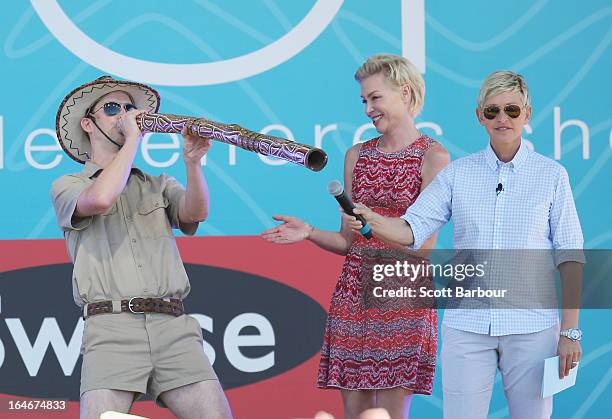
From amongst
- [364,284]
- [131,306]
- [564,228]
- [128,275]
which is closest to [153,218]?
[128,275]

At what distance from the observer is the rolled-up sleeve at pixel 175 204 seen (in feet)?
12.8

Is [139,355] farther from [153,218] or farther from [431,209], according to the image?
[431,209]

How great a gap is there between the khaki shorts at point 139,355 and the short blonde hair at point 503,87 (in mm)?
1315

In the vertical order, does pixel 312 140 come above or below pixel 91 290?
above

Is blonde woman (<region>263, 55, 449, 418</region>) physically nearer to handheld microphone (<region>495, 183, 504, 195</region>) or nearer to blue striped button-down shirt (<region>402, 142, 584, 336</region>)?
blue striped button-down shirt (<region>402, 142, 584, 336</region>)

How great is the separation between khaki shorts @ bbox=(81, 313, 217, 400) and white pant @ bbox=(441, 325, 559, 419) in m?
0.83

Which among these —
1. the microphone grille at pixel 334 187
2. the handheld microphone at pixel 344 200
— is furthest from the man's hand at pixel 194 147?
the microphone grille at pixel 334 187

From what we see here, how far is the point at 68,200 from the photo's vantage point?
3707 mm

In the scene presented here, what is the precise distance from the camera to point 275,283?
202 inches

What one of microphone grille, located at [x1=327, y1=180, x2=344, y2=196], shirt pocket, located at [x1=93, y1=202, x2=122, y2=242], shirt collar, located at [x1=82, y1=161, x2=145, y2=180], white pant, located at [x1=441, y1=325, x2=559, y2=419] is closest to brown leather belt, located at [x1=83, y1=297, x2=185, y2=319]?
shirt pocket, located at [x1=93, y1=202, x2=122, y2=242]

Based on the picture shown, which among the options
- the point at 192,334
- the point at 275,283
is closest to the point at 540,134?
the point at 275,283

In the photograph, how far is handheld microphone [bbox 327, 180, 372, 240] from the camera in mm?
3162

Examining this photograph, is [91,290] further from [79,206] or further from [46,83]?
[46,83]

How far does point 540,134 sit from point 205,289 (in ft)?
5.62
